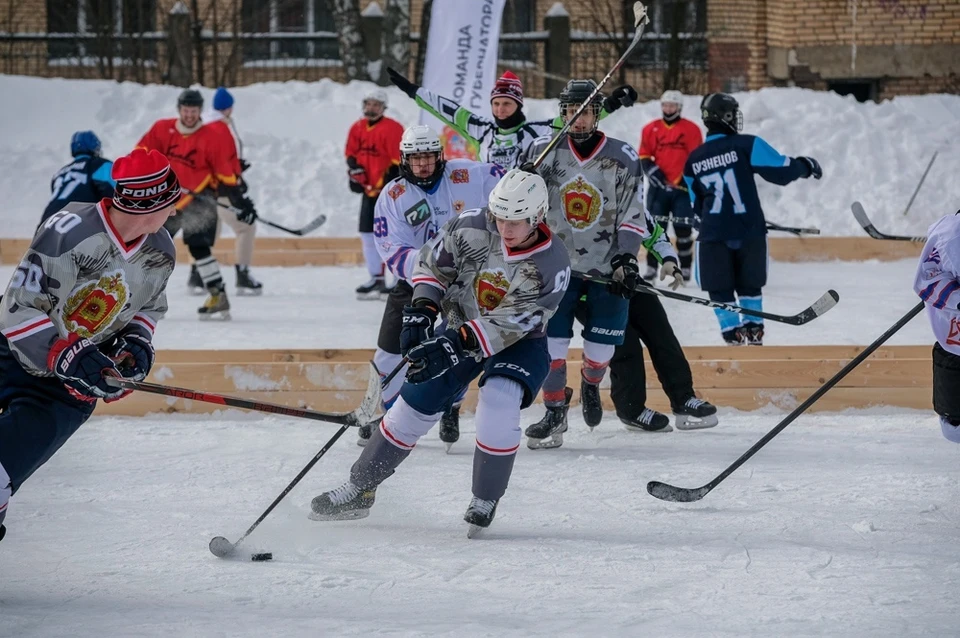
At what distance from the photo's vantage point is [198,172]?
306 inches

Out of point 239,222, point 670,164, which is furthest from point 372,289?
point 670,164

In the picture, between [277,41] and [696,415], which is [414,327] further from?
[277,41]

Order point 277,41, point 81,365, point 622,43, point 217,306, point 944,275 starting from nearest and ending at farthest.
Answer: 1. point 81,365
2. point 944,275
3. point 217,306
4. point 622,43
5. point 277,41

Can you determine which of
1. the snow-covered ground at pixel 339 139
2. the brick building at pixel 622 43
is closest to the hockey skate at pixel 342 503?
the snow-covered ground at pixel 339 139

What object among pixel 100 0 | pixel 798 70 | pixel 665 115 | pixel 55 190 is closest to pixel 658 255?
pixel 55 190

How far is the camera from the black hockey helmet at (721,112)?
19.8ft

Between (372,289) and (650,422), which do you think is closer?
(650,422)

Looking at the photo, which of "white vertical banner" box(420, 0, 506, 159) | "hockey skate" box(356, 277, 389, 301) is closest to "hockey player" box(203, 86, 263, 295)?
"hockey skate" box(356, 277, 389, 301)

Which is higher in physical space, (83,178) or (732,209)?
(83,178)

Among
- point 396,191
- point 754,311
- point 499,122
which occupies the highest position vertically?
point 499,122

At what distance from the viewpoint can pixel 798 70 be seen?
14.9m

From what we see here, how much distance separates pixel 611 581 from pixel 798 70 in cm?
1255

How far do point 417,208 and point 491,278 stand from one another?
1.05m

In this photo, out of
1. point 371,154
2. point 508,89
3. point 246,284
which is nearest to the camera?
point 508,89
